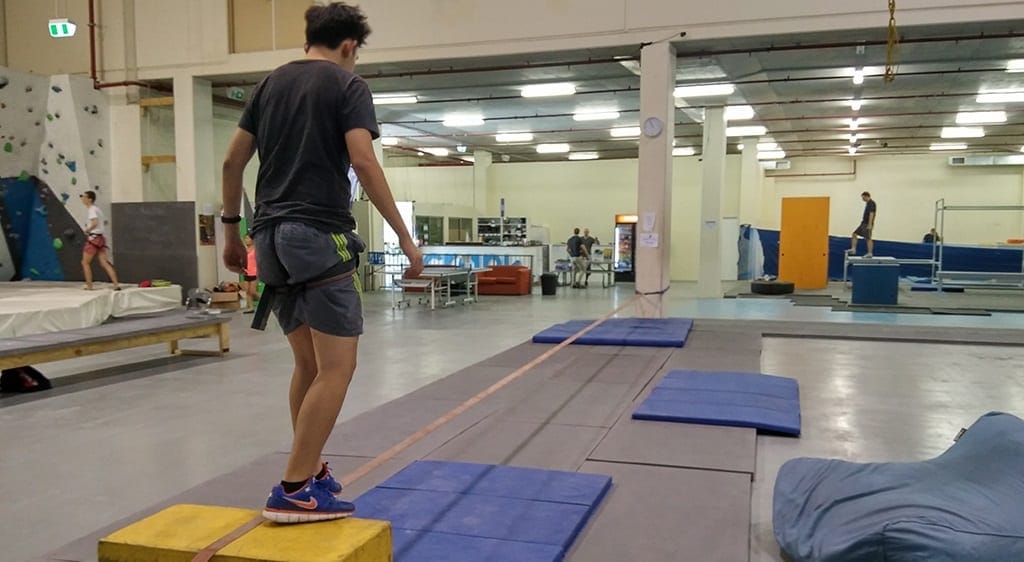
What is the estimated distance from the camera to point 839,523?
236cm

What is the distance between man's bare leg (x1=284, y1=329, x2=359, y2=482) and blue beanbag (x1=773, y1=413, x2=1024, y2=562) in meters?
1.66

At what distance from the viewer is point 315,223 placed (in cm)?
207

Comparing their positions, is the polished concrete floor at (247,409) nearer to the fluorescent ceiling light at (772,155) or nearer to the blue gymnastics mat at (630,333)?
the blue gymnastics mat at (630,333)

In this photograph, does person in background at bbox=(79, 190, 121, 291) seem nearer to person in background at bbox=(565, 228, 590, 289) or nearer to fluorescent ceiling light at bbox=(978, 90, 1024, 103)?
person in background at bbox=(565, 228, 590, 289)

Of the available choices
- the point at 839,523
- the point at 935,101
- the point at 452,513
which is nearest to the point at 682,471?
the point at 839,523

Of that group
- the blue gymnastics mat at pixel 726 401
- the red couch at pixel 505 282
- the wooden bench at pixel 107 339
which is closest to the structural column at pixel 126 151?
the wooden bench at pixel 107 339

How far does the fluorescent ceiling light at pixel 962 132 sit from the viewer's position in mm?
17578

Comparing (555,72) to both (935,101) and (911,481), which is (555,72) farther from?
(911,481)

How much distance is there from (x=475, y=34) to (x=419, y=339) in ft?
16.3

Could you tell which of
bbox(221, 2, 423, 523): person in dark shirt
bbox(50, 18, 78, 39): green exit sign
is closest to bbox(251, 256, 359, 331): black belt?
bbox(221, 2, 423, 523): person in dark shirt

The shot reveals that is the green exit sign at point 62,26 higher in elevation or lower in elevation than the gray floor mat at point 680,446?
higher

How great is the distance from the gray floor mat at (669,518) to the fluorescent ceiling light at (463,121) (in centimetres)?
1362

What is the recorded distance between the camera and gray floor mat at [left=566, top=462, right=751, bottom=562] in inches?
93.4

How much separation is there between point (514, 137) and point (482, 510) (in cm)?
1717
